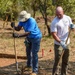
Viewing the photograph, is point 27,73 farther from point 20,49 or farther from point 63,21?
point 20,49

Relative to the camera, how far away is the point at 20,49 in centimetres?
1284

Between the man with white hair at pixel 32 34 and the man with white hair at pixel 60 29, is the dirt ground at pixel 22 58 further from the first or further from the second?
the man with white hair at pixel 60 29

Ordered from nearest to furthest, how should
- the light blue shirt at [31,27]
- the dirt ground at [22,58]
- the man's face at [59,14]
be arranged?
the man's face at [59,14], the light blue shirt at [31,27], the dirt ground at [22,58]

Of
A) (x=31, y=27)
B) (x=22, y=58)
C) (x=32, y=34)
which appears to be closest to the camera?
(x=31, y=27)

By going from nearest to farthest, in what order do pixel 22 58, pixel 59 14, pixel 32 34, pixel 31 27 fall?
pixel 59 14 → pixel 31 27 → pixel 32 34 → pixel 22 58

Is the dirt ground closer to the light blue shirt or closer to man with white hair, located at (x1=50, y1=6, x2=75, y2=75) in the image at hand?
the light blue shirt

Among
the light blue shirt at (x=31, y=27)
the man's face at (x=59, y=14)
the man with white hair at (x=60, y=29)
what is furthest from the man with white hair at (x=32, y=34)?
the man's face at (x=59, y=14)

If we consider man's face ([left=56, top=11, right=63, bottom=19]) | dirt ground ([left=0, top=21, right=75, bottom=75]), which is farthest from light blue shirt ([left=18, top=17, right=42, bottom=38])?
dirt ground ([left=0, top=21, right=75, bottom=75])

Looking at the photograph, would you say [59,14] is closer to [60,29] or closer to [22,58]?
[60,29]

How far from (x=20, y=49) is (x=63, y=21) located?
679 cm

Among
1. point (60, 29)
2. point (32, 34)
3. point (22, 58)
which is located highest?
point (60, 29)

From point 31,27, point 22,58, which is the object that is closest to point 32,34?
point 31,27

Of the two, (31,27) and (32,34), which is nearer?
(31,27)

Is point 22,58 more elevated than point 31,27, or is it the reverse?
point 31,27
